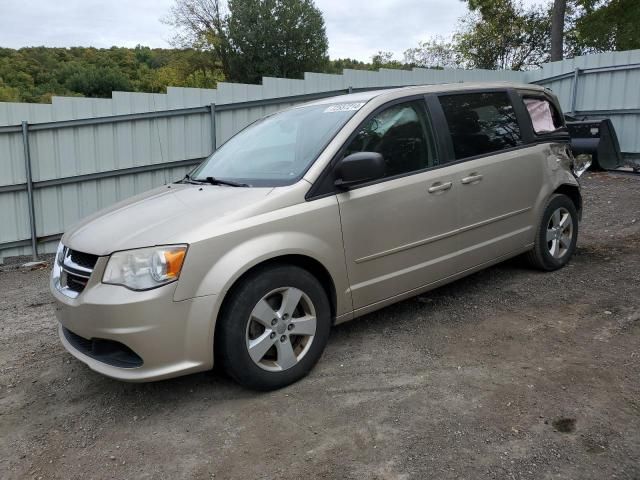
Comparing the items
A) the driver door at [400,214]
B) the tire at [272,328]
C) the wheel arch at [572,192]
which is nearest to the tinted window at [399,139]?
the driver door at [400,214]

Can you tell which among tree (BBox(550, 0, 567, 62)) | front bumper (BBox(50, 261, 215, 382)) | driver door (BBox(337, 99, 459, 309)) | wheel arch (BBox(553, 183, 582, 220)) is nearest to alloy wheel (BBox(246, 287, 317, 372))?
front bumper (BBox(50, 261, 215, 382))

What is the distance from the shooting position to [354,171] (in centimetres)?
329

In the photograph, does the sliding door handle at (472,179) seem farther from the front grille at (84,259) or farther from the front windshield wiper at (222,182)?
the front grille at (84,259)

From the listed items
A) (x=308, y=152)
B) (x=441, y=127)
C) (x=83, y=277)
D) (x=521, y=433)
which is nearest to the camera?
(x=521, y=433)

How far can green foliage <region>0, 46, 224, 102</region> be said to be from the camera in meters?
33.6

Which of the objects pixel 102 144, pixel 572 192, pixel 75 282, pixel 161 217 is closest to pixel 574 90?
pixel 572 192

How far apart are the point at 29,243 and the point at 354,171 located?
218 inches

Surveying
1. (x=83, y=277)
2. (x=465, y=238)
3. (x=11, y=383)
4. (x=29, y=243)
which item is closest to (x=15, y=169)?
(x=29, y=243)

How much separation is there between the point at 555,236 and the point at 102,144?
5.71m

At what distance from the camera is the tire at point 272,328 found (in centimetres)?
297

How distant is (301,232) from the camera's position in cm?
321

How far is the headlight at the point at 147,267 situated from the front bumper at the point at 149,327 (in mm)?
40

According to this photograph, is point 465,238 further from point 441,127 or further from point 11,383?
point 11,383

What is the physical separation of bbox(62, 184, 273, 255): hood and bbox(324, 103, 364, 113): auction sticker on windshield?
92 centimetres
